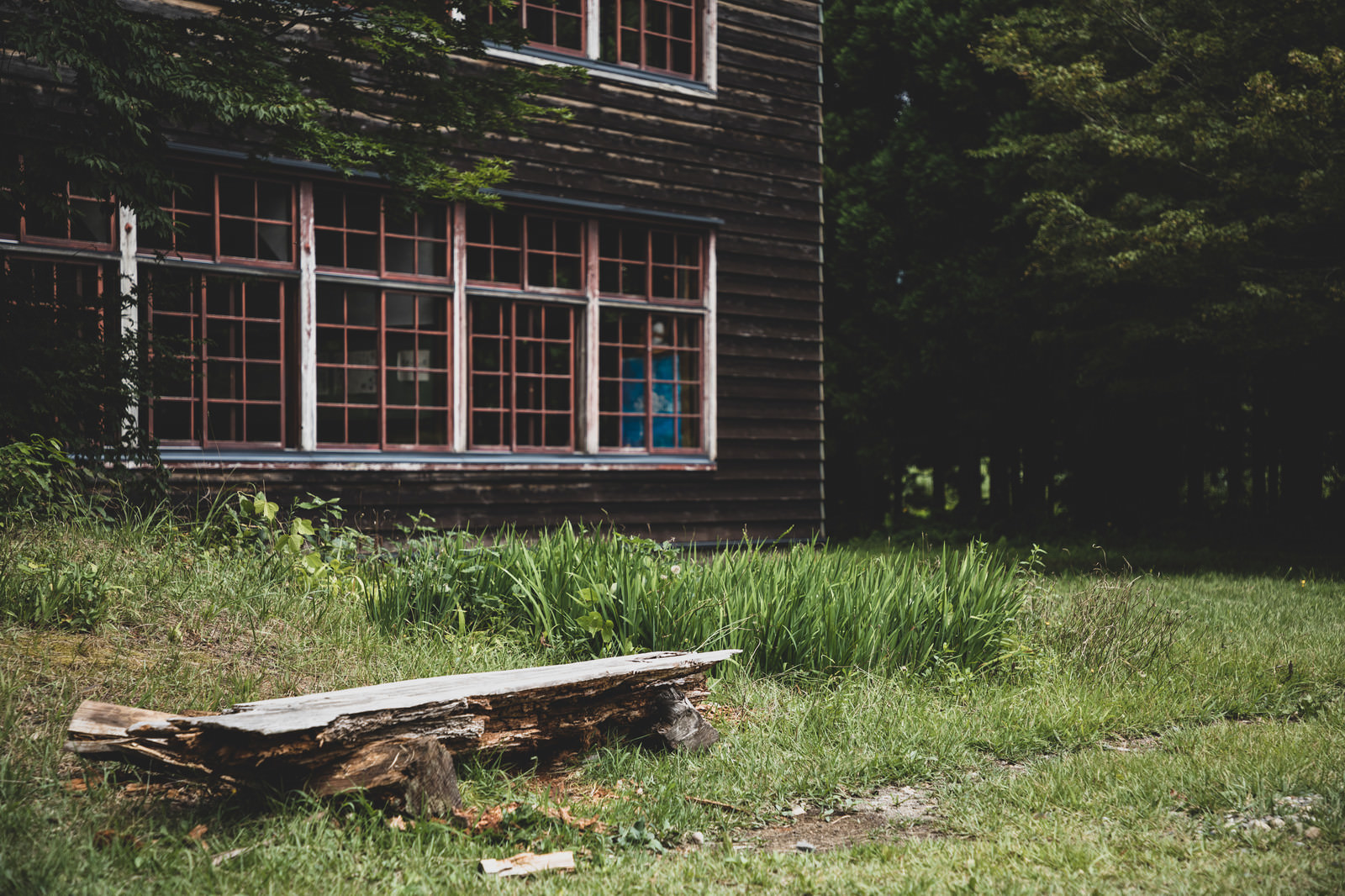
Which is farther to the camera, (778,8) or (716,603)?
(778,8)

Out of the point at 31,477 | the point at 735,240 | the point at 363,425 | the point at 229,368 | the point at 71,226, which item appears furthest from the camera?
the point at 735,240

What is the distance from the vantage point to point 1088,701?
5.06m

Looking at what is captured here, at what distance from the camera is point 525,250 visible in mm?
9586

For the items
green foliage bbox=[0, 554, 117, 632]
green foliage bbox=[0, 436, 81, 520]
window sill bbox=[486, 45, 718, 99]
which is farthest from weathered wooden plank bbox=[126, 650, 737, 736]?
window sill bbox=[486, 45, 718, 99]

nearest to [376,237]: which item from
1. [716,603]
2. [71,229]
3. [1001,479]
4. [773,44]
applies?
[71,229]

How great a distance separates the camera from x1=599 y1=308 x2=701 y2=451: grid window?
10.1 meters

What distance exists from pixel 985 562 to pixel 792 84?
647 centimetres

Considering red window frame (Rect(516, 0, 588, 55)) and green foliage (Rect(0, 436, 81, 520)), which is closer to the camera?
green foliage (Rect(0, 436, 81, 520))

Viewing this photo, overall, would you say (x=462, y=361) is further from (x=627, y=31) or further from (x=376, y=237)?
(x=627, y=31)

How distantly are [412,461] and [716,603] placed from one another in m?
4.17

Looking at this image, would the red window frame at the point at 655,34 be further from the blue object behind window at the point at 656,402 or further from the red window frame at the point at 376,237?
the blue object behind window at the point at 656,402

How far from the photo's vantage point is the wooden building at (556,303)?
26.7ft

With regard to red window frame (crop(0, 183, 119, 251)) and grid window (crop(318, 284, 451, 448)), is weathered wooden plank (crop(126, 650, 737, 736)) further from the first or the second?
grid window (crop(318, 284, 451, 448))

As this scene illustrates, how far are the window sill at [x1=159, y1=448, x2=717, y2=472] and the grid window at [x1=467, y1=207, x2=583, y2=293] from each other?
154cm
